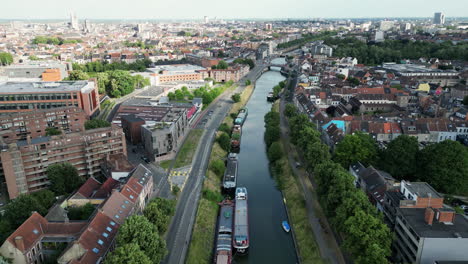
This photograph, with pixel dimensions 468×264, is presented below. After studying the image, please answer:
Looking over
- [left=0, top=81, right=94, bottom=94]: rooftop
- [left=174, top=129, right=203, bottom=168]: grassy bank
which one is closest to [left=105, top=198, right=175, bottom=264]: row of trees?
[left=174, top=129, right=203, bottom=168]: grassy bank

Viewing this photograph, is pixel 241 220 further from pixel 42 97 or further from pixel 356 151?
pixel 42 97

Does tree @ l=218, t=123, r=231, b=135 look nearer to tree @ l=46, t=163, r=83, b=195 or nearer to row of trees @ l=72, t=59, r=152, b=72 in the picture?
tree @ l=46, t=163, r=83, b=195

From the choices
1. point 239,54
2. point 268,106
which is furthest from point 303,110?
point 239,54

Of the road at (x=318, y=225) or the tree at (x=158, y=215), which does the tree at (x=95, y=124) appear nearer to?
the tree at (x=158, y=215)

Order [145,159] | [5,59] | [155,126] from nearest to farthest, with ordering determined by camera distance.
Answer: [145,159] → [155,126] → [5,59]

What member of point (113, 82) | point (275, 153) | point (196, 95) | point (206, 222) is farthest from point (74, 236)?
point (113, 82)

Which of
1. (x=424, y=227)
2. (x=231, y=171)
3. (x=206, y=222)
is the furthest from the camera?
(x=231, y=171)
